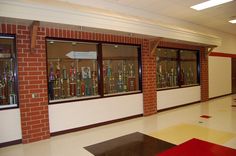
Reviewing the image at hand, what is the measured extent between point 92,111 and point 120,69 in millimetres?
2007

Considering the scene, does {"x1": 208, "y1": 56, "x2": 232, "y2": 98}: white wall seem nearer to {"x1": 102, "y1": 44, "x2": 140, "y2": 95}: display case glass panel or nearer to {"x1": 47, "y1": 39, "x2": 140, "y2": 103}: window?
{"x1": 102, "y1": 44, "x2": 140, "y2": 95}: display case glass panel

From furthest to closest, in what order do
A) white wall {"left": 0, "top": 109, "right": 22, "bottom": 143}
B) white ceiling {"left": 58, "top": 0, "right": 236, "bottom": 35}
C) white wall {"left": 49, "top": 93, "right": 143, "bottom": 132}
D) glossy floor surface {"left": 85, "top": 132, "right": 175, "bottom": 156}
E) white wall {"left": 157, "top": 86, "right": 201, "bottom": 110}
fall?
1. white wall {"left": 157, "top": 86, "right": 201, "bottom": 110}
2. white ceiling {"left": 58, "top": 0, "right": 236, "bottom": 35}
3. white wall {"left": 49, "top": 93, "right": 143, "bottom": 132}
4. white wall {"left": 0, "top": 109, "right": 22, "bottom": 143}
5. glossy floor surface {"left": 85, "top": 132, "right": 175, "bottom": 156}

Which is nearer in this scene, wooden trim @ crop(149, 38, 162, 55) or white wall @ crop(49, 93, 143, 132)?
white wall @ crop(49, 93, 143, 132)

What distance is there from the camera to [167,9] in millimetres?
5480

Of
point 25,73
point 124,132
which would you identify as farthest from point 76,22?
point 124,132

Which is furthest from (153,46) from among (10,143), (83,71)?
(10,143)

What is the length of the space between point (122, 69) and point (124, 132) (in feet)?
8.12

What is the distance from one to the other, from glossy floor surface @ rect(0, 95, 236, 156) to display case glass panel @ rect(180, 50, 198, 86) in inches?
81.8

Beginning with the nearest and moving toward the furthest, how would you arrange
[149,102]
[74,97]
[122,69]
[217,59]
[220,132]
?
[220,132], [74,97], [149,102], [122,69], [217,59]

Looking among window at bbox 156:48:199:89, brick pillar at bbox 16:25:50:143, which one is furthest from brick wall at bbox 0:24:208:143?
window at bbox 156:48:199:89

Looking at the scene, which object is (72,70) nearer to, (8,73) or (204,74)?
(8,73)

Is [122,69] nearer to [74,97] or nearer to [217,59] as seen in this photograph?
[74,97]

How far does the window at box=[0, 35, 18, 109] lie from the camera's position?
3.69m

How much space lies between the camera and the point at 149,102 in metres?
5.79
